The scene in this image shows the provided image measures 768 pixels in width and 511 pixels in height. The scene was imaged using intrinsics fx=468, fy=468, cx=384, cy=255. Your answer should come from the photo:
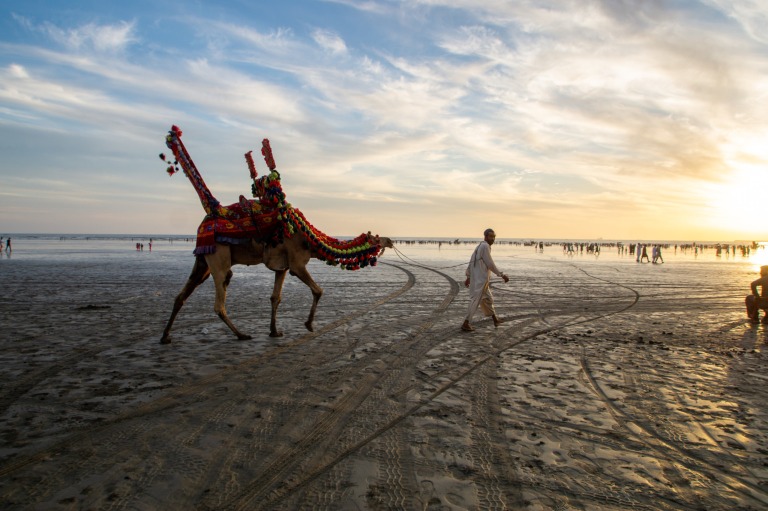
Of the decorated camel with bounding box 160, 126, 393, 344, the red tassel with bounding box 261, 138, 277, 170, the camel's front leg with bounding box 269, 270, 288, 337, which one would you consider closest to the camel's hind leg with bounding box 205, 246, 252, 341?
the decorated camel with bounding box 160, 126, 393, 344

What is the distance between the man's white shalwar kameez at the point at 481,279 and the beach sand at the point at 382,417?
53cm

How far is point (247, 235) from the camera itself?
8.98 meters

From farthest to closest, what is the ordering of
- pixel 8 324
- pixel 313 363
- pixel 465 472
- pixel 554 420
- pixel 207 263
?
pixel 8 324
pixel 207 263
pixel 313 363
pixel 554 420
pixel 465 472

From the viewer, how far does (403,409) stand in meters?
5.27

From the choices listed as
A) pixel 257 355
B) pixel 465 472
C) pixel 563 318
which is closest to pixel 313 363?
pixel 257 355

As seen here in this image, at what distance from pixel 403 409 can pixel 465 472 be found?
1.49 metres

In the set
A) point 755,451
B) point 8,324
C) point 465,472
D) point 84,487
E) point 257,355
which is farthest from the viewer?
point 8,324

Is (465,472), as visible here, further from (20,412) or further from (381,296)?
(381,296)

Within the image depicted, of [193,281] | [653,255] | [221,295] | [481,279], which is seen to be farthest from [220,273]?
[653,255]

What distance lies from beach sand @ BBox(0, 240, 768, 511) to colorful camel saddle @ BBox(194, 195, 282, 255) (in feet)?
6.32

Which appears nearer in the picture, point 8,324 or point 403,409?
point 403,409

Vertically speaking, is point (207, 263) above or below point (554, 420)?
above

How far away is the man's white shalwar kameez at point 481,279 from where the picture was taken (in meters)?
10.4

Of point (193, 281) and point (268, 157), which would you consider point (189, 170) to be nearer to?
point (268, 157)
